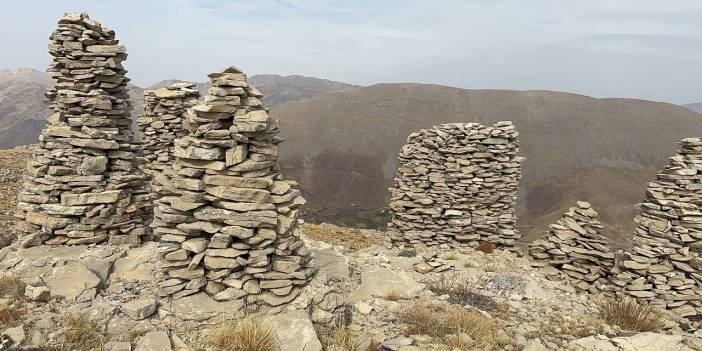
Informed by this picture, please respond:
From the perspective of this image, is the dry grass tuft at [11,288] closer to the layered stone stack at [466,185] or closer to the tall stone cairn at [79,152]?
the tall stone cairn at [79,152]

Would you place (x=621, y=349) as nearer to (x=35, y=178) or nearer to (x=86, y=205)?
(x=86, y=205)

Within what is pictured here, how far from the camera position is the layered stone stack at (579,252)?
1247cm

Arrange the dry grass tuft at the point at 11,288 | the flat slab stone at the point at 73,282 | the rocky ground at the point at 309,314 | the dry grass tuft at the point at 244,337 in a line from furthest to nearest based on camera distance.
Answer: the flat slab stone at the point at 73,282 → the dry grass tuft at the point at 11,288 → the rocky ground at the point at 309,314 → the dry grass tuft at the point at 244,337

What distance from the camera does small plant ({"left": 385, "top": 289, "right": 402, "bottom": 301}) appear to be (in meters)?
8.18

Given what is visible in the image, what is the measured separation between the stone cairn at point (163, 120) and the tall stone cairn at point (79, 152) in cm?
477

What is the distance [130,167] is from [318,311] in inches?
255

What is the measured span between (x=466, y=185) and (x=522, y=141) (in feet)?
146

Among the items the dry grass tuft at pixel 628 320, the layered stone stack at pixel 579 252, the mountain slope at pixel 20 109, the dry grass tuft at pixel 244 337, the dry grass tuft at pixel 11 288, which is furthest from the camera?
the mountain slope at pixel 20 109

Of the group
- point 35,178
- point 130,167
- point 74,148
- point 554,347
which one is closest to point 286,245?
point 554,347

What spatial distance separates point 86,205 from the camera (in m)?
9.37

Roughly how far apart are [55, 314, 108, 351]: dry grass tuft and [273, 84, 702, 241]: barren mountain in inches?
1136

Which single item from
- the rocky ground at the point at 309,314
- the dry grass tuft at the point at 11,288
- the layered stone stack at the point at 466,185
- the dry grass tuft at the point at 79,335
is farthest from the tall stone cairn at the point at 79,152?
the layered stone stack at the point at 466,185

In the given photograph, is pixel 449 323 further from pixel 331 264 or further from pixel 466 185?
pixel 466 185

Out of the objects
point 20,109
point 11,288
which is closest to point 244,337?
point 11,288
